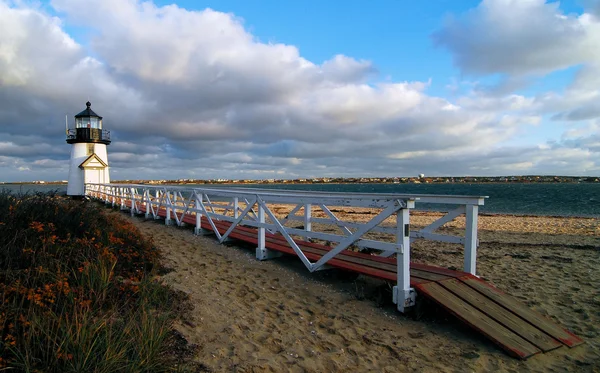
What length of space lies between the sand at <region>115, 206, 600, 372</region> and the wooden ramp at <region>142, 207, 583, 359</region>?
0.12 meters

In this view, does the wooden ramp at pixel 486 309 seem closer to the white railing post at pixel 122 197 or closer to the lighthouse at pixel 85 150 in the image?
the white railing post at pixel 122 197

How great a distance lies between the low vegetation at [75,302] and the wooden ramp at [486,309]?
268 centimetres

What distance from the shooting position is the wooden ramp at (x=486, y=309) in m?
3.64

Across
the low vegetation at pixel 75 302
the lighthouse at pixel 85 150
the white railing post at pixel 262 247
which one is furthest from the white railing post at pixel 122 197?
the white railing post at pixel 262 247

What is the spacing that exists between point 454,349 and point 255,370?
1939 millimetres

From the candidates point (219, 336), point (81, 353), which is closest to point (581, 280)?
point (219, 336)

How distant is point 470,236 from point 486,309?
1.00 m

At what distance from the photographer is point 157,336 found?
2988 millimetres

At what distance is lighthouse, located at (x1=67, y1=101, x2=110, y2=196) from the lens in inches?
901

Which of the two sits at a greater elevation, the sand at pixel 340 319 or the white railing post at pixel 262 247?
the white railing post at pixel 262 247

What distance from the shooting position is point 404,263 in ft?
14.1

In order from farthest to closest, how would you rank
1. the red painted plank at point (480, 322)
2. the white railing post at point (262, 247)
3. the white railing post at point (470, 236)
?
the white railing post at point (262, 247) < the white railing post at point (470, 236) < the red painted plank at point (480, 322)

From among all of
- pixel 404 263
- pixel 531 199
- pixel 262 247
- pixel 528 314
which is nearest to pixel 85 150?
pixel 262 247

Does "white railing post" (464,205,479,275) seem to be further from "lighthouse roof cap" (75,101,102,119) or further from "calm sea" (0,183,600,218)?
"lighthouse roof cap" (75,101,102,119)
